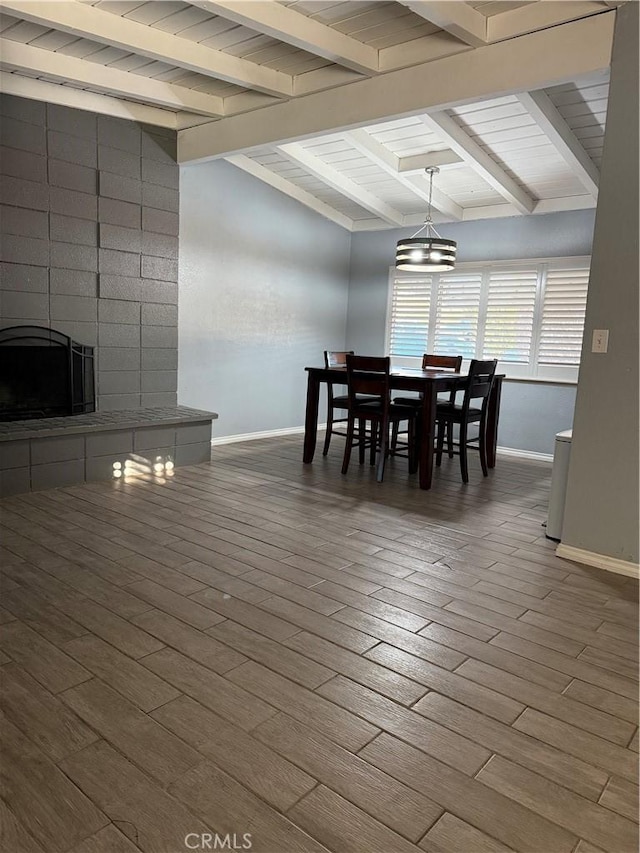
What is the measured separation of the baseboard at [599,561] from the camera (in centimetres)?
296

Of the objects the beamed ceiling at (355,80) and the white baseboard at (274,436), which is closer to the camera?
the beamed ceiling at (355,80)

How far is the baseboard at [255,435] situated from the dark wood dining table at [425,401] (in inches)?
42.0

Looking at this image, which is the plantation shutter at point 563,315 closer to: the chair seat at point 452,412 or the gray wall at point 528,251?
the gray wall at point 528,251

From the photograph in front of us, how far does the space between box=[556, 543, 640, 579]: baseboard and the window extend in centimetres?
301

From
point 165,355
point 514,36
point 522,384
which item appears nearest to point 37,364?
point 165,355

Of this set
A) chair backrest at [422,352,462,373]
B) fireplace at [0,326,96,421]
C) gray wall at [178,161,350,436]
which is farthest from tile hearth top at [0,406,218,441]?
chair backrest at [422,352,462,373]

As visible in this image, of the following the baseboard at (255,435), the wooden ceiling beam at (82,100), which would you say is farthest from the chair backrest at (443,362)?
the wooden ceiling beam at (82,100)

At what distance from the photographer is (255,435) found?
6.30 m

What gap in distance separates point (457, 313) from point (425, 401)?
245 centimetres

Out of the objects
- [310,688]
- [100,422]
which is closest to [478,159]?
[100,422]

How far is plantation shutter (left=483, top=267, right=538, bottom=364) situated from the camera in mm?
5992

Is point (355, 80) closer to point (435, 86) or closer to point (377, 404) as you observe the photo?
point (435, 86)

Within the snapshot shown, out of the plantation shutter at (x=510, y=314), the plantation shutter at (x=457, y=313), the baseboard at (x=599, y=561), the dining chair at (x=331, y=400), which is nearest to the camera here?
the baseboard at (x=599, y=561)

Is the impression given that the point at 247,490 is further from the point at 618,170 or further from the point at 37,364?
the point at 618,170
